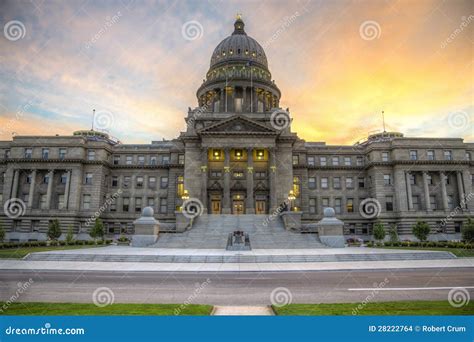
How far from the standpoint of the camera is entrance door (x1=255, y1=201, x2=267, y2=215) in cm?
5300

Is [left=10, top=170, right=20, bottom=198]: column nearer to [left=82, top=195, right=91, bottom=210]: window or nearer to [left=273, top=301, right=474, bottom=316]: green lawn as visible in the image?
[left=82, top=195, right=91, bottom=210]: window

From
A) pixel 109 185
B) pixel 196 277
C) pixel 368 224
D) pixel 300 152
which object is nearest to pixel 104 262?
pixel 196 277

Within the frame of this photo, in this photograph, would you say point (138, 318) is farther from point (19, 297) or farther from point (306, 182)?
point (306, 182)

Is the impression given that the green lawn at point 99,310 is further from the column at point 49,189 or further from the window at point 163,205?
the column at point 49,189

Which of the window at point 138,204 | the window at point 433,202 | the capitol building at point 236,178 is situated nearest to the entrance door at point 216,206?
the capitol building at point 236,178

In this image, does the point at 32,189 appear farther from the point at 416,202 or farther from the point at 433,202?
the point at 433,202

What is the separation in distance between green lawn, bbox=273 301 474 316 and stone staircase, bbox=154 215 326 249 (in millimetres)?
24739

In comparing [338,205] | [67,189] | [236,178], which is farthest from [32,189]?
[338,205]

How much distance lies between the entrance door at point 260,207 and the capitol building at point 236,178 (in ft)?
0.81

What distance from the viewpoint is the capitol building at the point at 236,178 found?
52844 mm

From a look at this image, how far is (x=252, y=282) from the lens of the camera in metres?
14.3

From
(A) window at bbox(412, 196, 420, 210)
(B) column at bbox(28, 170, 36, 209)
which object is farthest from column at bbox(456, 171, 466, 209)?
(B) column at bbox(28, 170, 36, 209)

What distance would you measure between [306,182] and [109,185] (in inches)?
1530

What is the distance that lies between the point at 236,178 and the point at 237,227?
15323 mm
